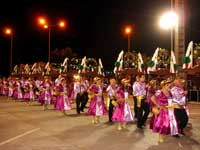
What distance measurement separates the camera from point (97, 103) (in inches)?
656

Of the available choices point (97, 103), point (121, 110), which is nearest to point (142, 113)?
point (121, 110)

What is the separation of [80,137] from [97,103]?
3.85 metres

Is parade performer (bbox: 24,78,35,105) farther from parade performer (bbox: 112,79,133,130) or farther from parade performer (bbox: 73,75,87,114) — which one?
parade performer (bbox: 112,79,133,130)

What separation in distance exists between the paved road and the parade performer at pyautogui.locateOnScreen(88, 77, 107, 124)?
415mm

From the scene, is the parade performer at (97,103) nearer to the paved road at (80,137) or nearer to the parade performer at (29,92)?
the paved road at (80,137)

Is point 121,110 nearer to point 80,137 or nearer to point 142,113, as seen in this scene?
point 142,113

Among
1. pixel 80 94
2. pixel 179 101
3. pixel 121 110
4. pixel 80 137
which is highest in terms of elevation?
pixel 80 94

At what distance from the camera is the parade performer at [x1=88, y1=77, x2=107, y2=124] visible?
16.6 meters

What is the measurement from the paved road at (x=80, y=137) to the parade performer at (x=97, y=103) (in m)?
0.42

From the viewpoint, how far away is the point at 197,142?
39.0 ft

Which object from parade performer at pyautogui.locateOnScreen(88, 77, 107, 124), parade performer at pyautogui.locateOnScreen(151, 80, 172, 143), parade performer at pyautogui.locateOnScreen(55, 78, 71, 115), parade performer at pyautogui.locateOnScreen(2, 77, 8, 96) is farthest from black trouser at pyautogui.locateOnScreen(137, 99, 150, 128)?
parade performer at pyautogui.locateOnScreen(2, 77, 8, 96)

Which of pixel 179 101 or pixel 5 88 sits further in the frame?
pixel 5 88

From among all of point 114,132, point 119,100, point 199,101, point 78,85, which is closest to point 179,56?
point 119,100

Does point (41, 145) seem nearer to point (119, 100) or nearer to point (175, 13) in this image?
point (119, 100)
